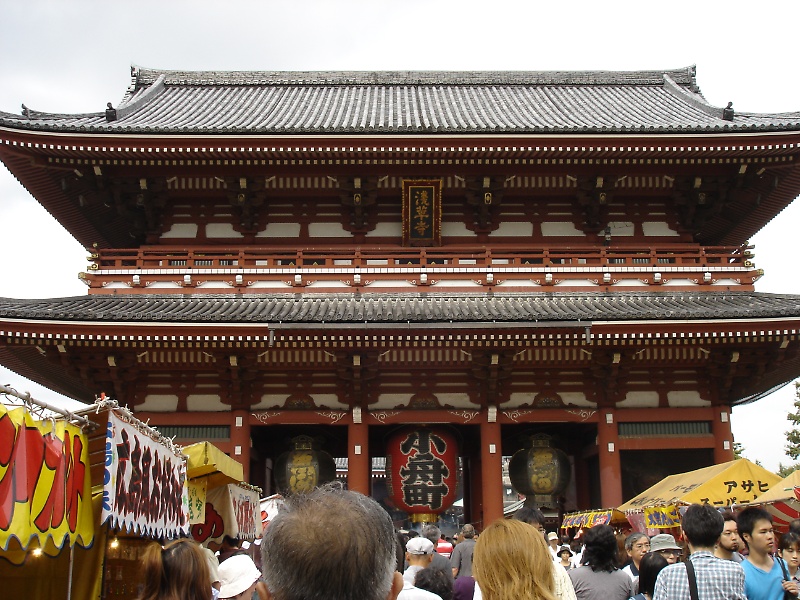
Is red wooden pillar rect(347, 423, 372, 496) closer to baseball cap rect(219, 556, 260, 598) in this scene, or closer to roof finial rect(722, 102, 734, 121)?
baseball cap rect(219, 556, 260, 598)

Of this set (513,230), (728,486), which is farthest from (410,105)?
(728,486)

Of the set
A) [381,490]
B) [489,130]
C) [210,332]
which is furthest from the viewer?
[381,490]

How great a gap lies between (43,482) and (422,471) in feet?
33.5

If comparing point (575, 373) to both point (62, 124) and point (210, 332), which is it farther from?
point (62, 124)

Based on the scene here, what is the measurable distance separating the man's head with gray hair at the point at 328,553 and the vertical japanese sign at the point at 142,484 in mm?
3701

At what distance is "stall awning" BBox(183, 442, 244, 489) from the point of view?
808cm

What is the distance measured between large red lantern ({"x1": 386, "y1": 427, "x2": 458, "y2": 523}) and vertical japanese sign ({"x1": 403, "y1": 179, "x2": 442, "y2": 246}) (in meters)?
4.03

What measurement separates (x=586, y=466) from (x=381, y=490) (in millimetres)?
24615

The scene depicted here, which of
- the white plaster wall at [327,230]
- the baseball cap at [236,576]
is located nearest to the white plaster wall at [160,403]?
the white plaster wall at [327,230]

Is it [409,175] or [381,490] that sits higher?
[409,175]

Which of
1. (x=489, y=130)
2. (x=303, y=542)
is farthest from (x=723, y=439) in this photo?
(x=303, y=542)

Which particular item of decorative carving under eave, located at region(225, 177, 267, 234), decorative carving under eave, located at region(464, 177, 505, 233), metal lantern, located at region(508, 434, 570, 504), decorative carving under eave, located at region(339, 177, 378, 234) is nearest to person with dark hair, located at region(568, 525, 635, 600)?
metal lantern, located at region(508, 434, 570, 504)

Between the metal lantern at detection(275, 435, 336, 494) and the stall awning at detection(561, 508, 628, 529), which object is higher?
the metal lantern at detection(275, 435, 336, 494)

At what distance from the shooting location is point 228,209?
632 inches
